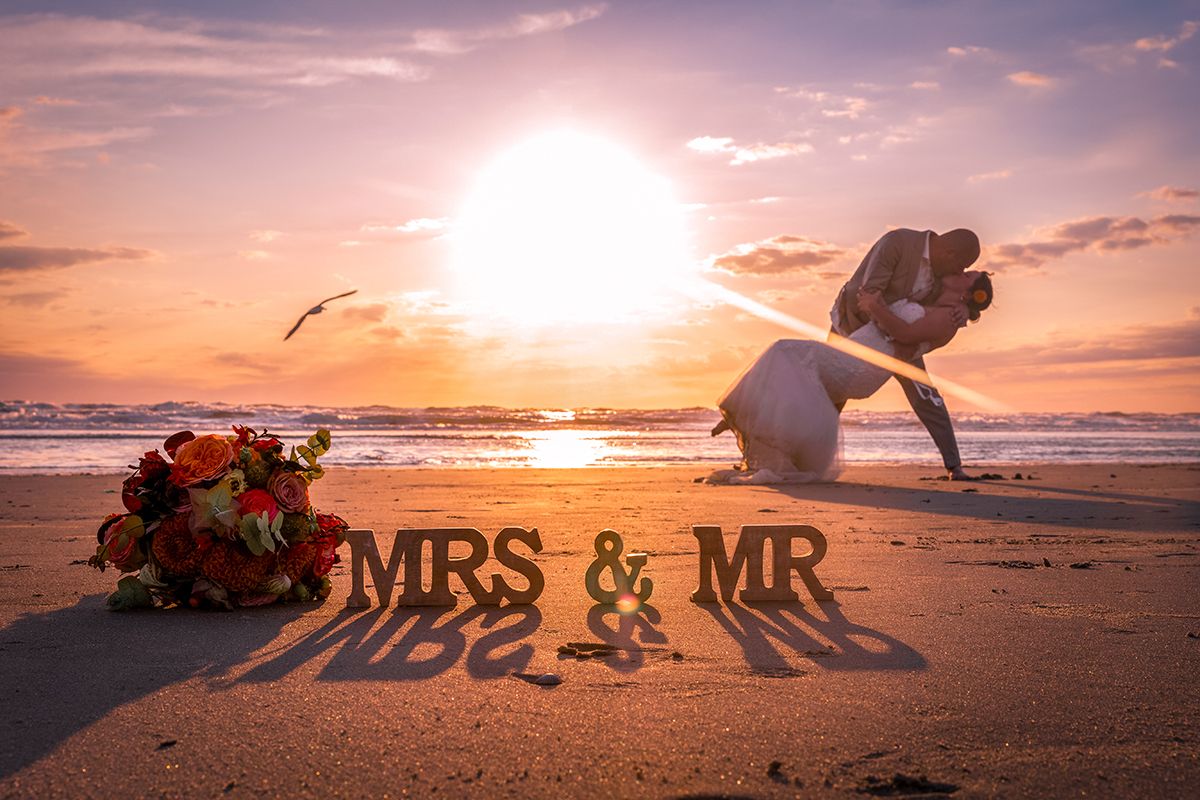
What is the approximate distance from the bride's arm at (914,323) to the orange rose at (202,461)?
8968mm

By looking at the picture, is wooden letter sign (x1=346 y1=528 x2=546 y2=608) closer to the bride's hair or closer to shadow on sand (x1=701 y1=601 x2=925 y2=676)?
shadow on sand (x1=701 y1=601 x2=925 y2=676)

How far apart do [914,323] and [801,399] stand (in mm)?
1626

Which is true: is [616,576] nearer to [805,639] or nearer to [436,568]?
[436,568]

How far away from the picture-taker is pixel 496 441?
2673cm

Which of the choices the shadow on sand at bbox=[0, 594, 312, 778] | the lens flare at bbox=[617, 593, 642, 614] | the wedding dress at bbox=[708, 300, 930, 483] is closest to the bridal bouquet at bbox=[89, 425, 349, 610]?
the shadow on sand at bbox=[0, 594, 312, 778]

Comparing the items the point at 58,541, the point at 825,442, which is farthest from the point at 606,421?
the point at 58,541

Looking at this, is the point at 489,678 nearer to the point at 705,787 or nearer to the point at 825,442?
the point at 705,787

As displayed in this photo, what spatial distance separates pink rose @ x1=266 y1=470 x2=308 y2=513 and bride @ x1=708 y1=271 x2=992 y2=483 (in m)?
8.12

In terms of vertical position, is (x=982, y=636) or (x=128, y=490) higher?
(x=128, y=490)

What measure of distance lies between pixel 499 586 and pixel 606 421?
39031 mm

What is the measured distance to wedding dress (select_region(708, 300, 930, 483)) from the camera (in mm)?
11961

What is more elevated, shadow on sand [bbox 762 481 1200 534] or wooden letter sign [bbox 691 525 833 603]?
wooden letter sign [bbox 691 525 833 603]

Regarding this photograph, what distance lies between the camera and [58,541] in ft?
23.0

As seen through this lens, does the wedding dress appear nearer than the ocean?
Yes
